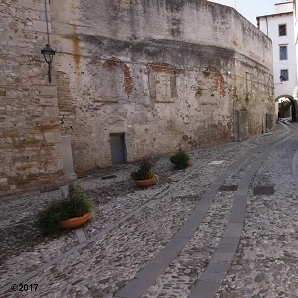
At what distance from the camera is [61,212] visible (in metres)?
4.73

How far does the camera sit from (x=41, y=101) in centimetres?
759

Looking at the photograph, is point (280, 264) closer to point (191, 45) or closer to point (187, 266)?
point (187, 266)

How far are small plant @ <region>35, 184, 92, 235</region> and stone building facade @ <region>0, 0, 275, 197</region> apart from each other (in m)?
3.10

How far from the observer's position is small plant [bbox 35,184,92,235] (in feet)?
15.1

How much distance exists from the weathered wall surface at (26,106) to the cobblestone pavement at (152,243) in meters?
0.73

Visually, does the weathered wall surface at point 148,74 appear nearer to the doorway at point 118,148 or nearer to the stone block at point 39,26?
the doorway at point 118,148

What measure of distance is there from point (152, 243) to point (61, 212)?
1.80 meters

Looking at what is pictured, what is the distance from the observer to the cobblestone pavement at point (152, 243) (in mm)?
2904

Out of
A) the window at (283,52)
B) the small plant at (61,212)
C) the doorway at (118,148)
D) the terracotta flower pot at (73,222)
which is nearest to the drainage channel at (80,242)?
the terracotta flower pot at (73,222)

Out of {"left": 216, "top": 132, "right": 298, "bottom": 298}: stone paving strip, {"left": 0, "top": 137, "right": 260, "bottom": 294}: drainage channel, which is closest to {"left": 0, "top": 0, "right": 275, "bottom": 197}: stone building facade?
{"left": 0, "top": 137, "right": 260, "bottom": 294}: drainage channel

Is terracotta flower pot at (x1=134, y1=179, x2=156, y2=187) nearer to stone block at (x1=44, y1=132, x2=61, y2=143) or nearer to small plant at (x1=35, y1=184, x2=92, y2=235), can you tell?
small plant at (x1=35, y1=184, x2=92, y2=235)

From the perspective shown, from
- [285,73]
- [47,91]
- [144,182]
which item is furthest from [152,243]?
[285,73]

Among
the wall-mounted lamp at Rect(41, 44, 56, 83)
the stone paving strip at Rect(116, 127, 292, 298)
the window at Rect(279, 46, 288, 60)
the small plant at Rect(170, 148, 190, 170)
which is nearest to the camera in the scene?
the stone paving strip at Rect(116, 127, 292, 298)

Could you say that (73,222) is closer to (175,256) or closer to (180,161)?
(175,256)
